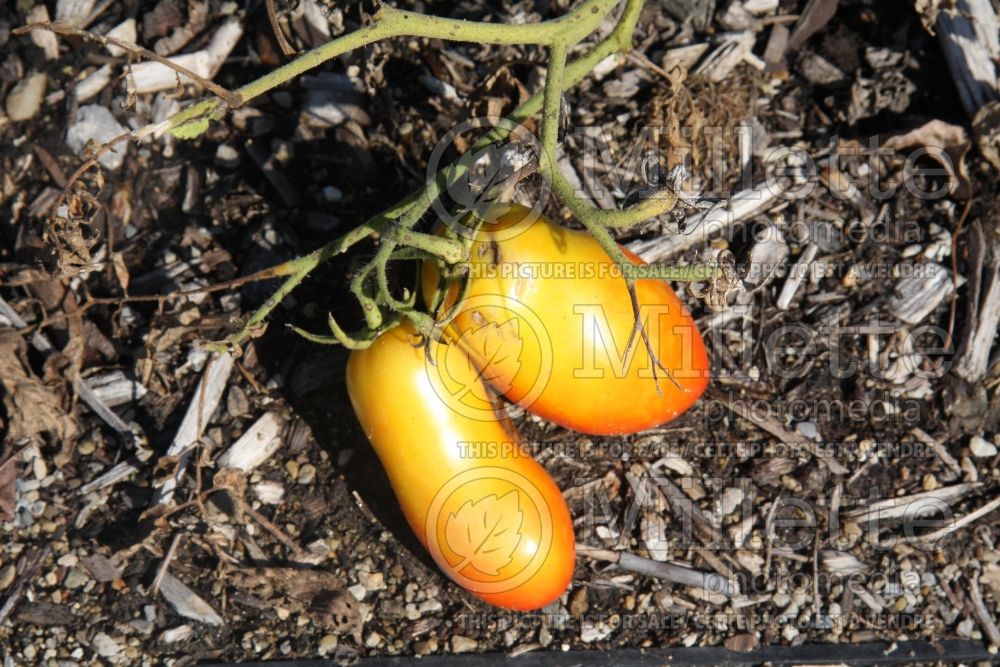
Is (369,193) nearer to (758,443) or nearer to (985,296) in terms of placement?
(758,443)

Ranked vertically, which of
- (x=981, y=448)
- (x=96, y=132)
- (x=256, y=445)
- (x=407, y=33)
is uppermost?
(x=407, y=33)

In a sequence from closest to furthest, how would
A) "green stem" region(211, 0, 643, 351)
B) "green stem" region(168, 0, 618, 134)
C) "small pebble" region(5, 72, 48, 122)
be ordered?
"green stem" region(168, 0, 618, 134) → "green stem" region(211, 0, 643, 351) → "small pebble" region(5, 72, 48, 122)

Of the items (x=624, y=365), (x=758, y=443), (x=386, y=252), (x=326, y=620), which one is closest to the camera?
(x=386, y=252)

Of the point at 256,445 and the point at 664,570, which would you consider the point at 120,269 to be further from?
the point at 664,570

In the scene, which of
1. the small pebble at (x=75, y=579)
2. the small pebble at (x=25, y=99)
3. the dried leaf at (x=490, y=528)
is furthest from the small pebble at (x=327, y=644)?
the small pebble at (x=25, y=99)

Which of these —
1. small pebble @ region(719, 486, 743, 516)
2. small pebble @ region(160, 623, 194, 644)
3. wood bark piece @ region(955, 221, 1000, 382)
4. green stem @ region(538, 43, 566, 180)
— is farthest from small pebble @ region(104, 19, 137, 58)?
wood bark piece @ region(955, 221, 1000, 382)

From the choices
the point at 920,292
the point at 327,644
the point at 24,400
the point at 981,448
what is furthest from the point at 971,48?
the point at 24,400

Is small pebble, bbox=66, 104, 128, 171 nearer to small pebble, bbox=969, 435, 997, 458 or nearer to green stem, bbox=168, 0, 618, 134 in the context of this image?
green stem, bbox=168, 0, 618, 134

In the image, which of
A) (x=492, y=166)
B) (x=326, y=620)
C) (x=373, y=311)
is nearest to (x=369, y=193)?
(x=492, y=166)
